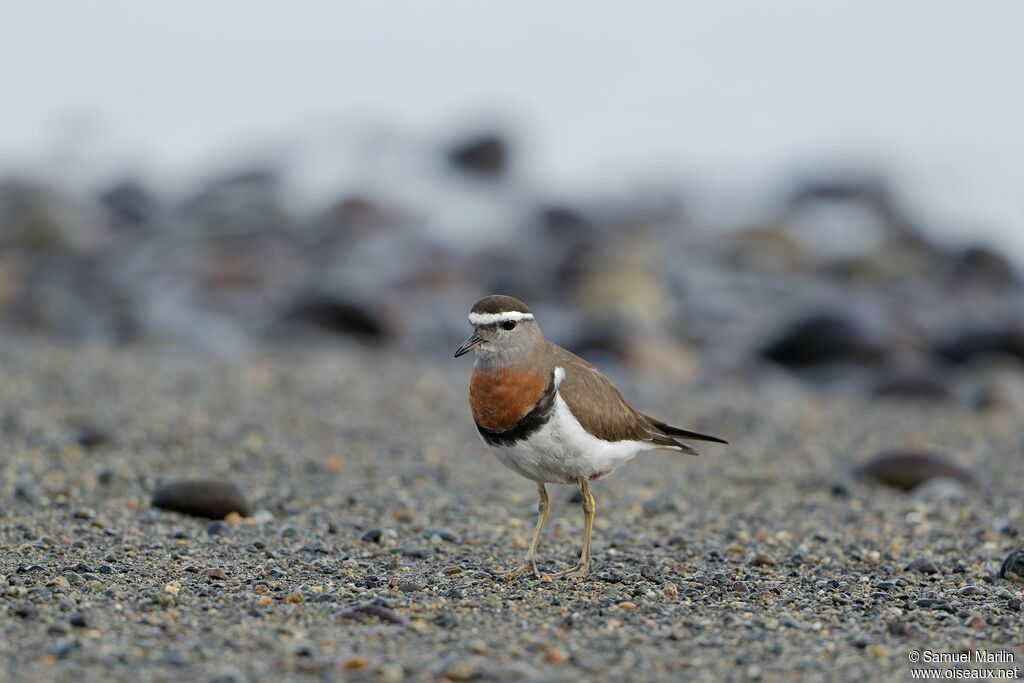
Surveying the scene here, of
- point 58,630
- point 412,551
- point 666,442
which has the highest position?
point 666,442

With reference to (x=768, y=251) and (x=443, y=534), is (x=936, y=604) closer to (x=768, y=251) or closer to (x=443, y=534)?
(x=443, y=534)

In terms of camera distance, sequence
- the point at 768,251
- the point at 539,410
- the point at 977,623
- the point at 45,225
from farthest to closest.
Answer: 1. the point at 768,251
2. the point at 45,225
3. the point at 539,410
4. the point at 977,623

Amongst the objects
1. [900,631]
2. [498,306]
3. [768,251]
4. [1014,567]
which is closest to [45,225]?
[768,251]

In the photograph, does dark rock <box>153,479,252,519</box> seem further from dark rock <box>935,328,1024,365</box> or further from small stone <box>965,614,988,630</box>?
dark rock <box>935,328,1024,365</box>

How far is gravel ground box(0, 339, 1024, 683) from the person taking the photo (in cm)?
460

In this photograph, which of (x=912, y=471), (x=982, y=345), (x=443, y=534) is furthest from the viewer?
(x=982, y=345)

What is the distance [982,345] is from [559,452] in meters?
10.1

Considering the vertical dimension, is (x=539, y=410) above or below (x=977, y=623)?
above

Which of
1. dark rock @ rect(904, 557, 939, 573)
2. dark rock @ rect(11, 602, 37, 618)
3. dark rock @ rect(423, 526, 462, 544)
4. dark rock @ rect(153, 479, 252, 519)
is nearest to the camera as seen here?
dark rock @ rect(11, 602, 37, 618)

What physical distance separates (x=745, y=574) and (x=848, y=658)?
135 centimetres

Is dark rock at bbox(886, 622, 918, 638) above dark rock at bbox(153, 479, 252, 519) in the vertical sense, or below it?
above

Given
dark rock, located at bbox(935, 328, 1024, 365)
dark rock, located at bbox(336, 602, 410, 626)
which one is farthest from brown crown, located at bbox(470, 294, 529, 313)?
dark rock, located at bbox(935, 328, 1024, 365)

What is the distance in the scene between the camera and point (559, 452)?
5.75 metres

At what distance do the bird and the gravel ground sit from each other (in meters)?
0.49
